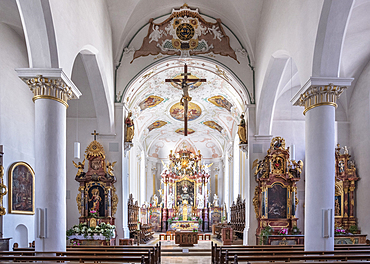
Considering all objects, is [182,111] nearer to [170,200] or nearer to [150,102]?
[150,102]

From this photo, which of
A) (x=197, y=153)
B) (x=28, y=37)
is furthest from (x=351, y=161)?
(x=197, y=153)

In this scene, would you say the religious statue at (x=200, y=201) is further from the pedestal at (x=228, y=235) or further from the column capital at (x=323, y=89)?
the column capital at (x=323, y=89)

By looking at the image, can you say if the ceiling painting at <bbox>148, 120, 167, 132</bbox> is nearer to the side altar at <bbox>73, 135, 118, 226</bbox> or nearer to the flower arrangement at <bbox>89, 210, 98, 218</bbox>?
the side altar at <bbox>73, 135, 118, 226</bbox>

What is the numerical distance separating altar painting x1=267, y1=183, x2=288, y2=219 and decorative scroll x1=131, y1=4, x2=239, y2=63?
16.5 ft

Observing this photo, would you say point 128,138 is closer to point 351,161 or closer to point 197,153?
point 351,161

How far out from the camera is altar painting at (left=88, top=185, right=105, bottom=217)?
45.9ft

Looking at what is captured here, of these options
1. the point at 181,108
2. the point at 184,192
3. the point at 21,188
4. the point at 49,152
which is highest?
the point at 181,108

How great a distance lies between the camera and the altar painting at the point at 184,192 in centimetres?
2805

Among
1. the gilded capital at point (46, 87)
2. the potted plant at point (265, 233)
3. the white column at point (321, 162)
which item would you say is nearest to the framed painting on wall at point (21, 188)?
the gilded capital at point (46, 87)

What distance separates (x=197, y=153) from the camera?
29.1 meters

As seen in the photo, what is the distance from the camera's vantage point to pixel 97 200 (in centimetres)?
1402

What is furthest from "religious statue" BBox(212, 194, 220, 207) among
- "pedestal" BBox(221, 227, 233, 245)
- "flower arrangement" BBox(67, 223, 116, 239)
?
"flower arrangement" BBox(67, 223, 116, 239)

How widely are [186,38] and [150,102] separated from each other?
5.86m

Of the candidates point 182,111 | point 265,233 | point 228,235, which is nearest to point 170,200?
point 182,111
